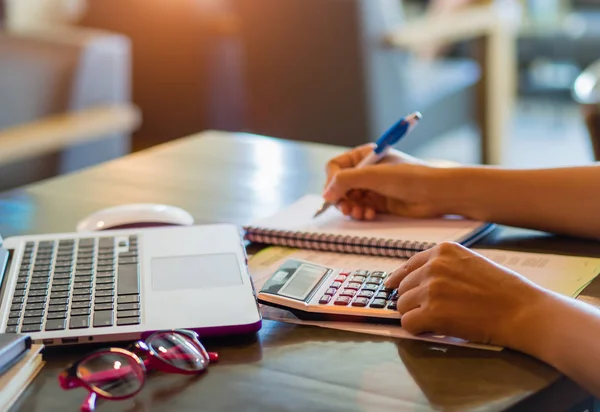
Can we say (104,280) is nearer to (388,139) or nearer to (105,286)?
(105,286)

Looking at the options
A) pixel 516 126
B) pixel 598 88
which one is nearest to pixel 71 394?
pixel 598 88

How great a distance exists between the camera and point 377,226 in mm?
1011

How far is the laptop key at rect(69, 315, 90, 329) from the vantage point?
736 mm

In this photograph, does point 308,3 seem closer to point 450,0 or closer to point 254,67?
point 254,67

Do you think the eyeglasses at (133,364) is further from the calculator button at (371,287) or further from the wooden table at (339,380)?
the calculator button at (371,287)

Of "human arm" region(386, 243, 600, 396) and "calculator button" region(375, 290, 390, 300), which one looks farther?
"calculator button" region(375, 290, 390, 300)

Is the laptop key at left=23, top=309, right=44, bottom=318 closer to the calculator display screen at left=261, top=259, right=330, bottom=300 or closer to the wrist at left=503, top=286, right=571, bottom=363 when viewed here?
the calculator display screen at left=261, top=259, right=330, bottom=300

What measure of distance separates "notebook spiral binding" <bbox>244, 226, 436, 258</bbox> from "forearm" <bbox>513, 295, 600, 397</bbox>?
0.23 meters

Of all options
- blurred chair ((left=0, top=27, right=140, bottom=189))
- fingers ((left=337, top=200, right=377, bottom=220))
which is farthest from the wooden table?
blurred chair ((left=0, top=27, right=140, bottom=189))

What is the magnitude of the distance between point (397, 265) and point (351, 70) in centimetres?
182

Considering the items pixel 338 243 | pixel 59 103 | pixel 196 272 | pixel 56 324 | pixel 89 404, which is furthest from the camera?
pixel 59 103

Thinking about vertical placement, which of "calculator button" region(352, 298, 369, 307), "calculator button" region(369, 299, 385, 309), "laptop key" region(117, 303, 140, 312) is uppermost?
"laptop key" region(117, 303, 140, 312)

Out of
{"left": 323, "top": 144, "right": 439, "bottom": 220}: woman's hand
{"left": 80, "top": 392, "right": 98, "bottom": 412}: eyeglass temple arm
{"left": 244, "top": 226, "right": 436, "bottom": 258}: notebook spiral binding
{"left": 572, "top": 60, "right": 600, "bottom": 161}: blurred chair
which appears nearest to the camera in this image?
{"left": 80, "top": 392, "right": 98, "bottom": 412}: eyeglass temple arm

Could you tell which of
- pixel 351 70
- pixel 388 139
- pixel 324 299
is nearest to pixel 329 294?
pixel 324 299
